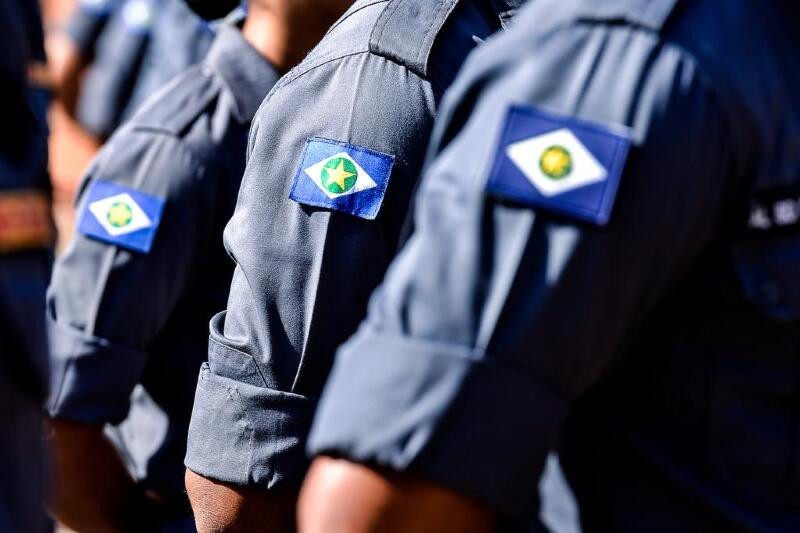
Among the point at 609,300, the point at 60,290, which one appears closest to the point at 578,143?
the point at 609,300

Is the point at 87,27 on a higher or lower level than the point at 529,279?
lower

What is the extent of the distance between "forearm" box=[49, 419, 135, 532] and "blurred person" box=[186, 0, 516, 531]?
647 mm

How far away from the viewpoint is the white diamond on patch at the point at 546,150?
93 cm

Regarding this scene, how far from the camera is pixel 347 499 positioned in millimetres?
951

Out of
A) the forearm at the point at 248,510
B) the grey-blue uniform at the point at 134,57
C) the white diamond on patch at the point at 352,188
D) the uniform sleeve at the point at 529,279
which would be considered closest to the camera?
the uniform sleeve at the point at 529,279

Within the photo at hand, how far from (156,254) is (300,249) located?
59 centimetres

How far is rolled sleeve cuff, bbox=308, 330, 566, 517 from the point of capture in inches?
36.0

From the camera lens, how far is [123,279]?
196 centimetres

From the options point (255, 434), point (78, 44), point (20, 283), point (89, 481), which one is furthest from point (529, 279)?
point (78, 44)

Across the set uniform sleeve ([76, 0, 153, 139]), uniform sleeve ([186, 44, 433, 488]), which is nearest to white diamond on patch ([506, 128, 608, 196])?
uniform sleeve ([186, 44, 433, 488])

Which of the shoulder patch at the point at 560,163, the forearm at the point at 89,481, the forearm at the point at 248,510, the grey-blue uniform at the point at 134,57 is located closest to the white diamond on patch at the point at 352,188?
the forearm at the point at 248,510

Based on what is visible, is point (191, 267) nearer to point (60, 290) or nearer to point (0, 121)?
point (60, 290)

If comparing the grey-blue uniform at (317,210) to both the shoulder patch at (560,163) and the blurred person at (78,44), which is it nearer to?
the shoulder patch at (560,163)

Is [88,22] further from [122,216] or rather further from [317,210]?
[317,210]
